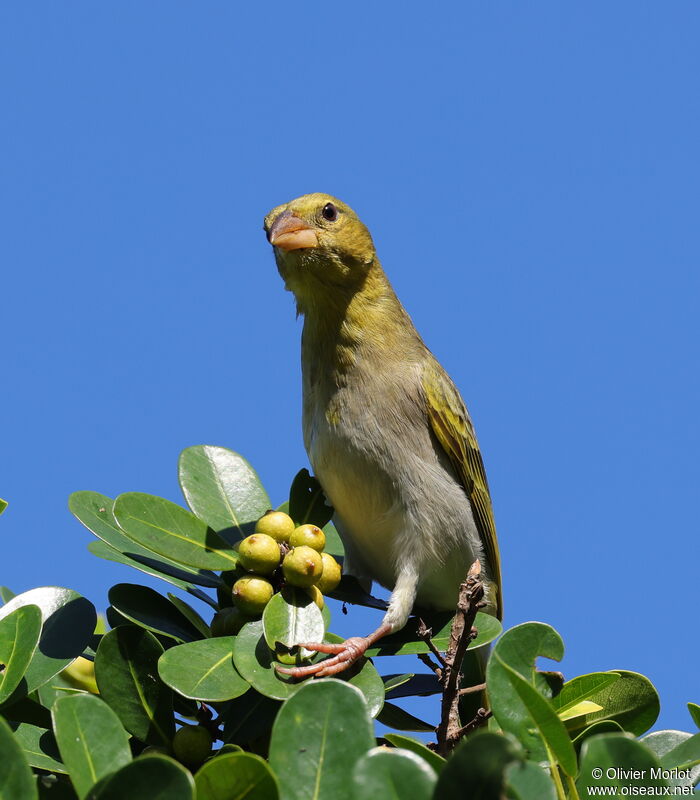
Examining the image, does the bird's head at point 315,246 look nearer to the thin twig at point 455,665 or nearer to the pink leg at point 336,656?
the pink leg at point 336,656

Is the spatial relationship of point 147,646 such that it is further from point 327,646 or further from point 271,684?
point 327,646

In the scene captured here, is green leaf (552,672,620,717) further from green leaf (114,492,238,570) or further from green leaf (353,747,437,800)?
green leaf (353,747,437,800)

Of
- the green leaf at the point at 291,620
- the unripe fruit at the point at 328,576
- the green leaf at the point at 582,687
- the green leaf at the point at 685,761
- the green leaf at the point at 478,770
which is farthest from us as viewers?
the unripe fruit at the point at 328,576

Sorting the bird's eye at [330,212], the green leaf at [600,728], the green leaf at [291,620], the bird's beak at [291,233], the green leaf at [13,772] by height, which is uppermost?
the bird's eye at [330,212]

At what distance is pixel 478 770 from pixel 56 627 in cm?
156

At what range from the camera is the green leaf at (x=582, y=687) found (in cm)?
259

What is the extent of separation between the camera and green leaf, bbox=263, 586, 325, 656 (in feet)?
8.83

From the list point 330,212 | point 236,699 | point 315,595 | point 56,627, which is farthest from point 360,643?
point 330,212

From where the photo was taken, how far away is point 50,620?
261 centimetres

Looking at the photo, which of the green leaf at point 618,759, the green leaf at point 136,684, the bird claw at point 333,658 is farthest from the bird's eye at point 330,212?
the green leaf at point 618,759

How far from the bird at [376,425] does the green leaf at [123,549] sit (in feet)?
3.14

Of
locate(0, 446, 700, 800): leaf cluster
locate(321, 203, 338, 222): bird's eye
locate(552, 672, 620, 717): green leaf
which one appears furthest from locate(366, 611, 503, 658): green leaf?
locate(321, 203, 338, 222): bird's eye

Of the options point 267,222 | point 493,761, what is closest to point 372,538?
point 267,222

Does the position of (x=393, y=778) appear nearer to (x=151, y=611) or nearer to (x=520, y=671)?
(x=520, y=671)
